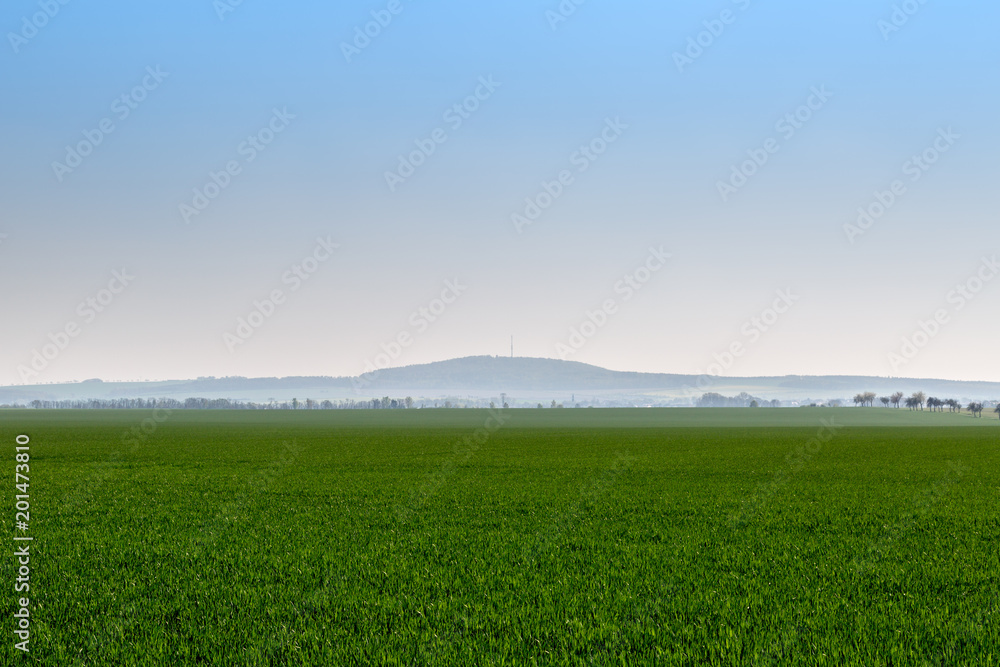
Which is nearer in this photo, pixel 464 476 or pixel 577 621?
pixel 577 621

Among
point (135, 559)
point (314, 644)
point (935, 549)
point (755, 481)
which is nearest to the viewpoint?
point (314, 644)

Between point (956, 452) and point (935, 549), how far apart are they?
156 ft

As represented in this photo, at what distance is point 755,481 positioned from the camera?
31.1m

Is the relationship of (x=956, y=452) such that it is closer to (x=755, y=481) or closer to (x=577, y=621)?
(x=755, y=481)

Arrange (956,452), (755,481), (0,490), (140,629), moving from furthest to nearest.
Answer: (956,452) → (755,481) → (0,490) → (140,629)

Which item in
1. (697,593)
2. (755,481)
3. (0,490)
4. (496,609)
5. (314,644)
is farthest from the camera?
(755,481)

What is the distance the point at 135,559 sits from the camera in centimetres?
1421

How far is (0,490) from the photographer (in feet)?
87.5

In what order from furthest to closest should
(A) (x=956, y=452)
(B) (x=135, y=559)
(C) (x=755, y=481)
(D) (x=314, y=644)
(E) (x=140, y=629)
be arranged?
(A) (x=956, y=452) < (C) (x=755, y=481) < (B) (x=135, y=559) < (E) (x=140, y=629) < (D) (x=314, y=644)

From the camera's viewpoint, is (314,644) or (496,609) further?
(496,609)

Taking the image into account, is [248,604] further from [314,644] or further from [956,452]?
[956,452]

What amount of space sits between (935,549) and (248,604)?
14425mm

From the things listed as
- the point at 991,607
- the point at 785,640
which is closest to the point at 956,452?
the point at 991,607

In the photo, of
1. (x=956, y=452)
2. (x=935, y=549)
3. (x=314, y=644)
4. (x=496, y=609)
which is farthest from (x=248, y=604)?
(x=956, y=452)
